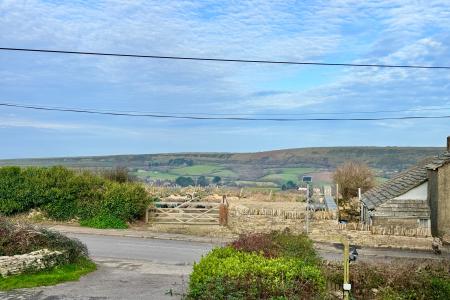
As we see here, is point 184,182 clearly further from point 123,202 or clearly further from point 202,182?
point 123,202

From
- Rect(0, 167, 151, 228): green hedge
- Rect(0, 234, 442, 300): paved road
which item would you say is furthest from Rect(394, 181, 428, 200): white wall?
Rect(0, 167, 151, 228): green hedge

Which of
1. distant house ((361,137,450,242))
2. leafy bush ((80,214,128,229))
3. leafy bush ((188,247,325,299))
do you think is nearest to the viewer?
leafy bush ((188,247,325,299))

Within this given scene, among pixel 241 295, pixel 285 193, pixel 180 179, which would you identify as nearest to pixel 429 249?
pixel 241 295

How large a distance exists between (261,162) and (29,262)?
56.4 meters

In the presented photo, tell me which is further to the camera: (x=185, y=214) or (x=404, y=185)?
(x=404, y=185)

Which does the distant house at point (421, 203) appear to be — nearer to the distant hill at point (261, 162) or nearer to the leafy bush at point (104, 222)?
the leafy bush at point (104, 222)

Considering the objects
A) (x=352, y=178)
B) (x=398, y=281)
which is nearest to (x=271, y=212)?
(x=352, y=178)

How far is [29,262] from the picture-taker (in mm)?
16234

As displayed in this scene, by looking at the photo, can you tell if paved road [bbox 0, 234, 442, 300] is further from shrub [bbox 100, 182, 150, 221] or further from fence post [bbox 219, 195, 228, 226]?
fence post [bbox 219, 195, 228, 226]

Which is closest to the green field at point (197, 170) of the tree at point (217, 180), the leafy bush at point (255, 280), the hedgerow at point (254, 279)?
the tree at point (217, 180)

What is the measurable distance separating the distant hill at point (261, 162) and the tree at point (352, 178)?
14.1ft

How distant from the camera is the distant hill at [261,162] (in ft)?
193

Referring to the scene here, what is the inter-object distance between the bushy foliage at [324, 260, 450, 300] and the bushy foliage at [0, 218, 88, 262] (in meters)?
8.84

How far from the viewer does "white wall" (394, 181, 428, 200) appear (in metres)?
33.2
